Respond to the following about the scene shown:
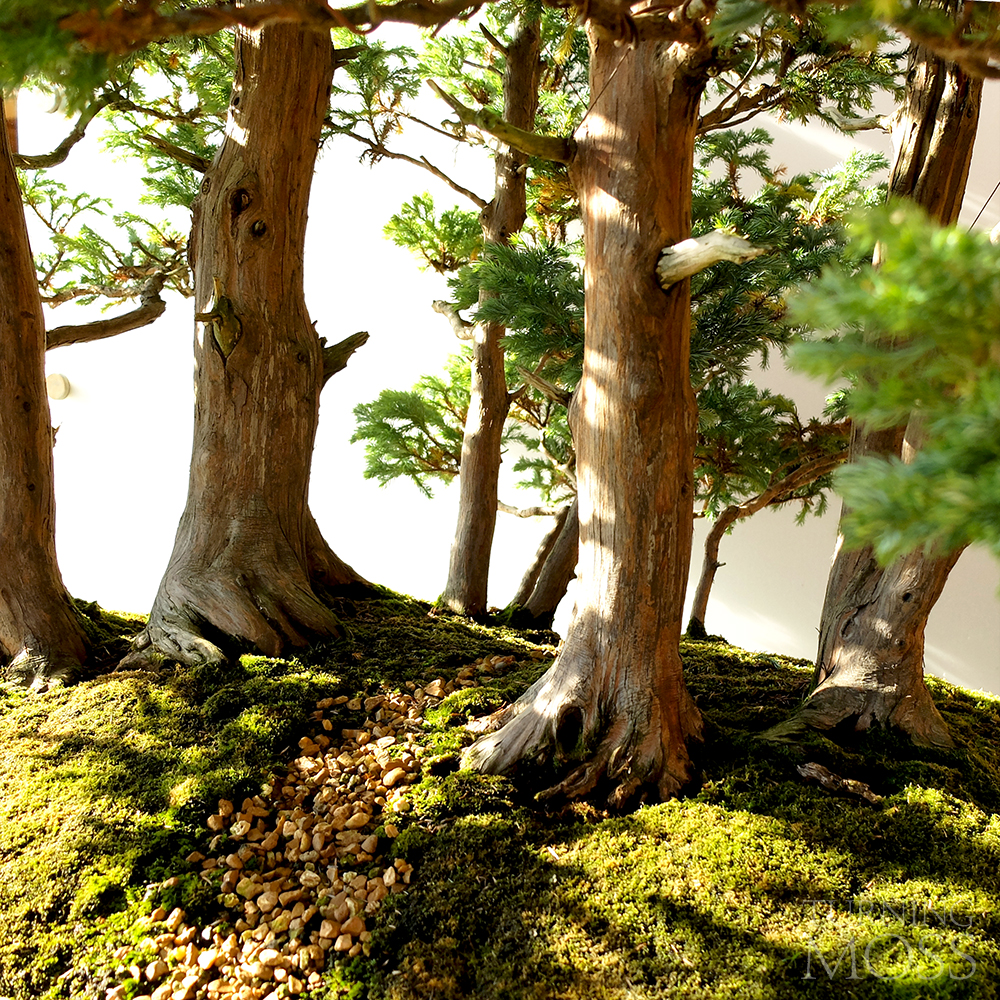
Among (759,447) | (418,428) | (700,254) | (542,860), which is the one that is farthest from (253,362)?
(759,447)

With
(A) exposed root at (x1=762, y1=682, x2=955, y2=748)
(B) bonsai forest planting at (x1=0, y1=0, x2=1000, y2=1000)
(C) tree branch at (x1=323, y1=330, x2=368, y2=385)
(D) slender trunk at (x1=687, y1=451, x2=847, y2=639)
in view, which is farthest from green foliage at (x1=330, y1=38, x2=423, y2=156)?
(A) exposed root at (x1=762, y1=682, x2=955, y2=748)

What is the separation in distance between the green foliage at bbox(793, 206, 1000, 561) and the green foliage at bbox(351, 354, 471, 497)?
2905 mm

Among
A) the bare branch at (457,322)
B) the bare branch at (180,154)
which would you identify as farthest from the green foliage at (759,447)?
the bare branch at (180,154)

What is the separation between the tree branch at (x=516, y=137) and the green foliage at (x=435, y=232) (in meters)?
1.40

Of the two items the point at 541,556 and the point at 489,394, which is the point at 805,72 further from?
the point at 541,556

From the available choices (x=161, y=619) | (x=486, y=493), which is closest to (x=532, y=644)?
(x=486, y=493)

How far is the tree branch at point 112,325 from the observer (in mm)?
2582

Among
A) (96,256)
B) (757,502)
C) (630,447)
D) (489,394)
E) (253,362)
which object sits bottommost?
(630,447)

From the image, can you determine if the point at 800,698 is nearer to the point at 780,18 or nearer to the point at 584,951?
the point at 584,951

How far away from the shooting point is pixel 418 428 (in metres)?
3.50

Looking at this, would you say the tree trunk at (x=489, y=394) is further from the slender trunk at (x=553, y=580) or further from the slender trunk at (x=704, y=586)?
the slender trunk at (x=704, y=586)

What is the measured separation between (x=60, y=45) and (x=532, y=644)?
7.09 feet

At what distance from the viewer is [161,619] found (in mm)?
2240

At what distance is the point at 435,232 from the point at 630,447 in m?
1.86
